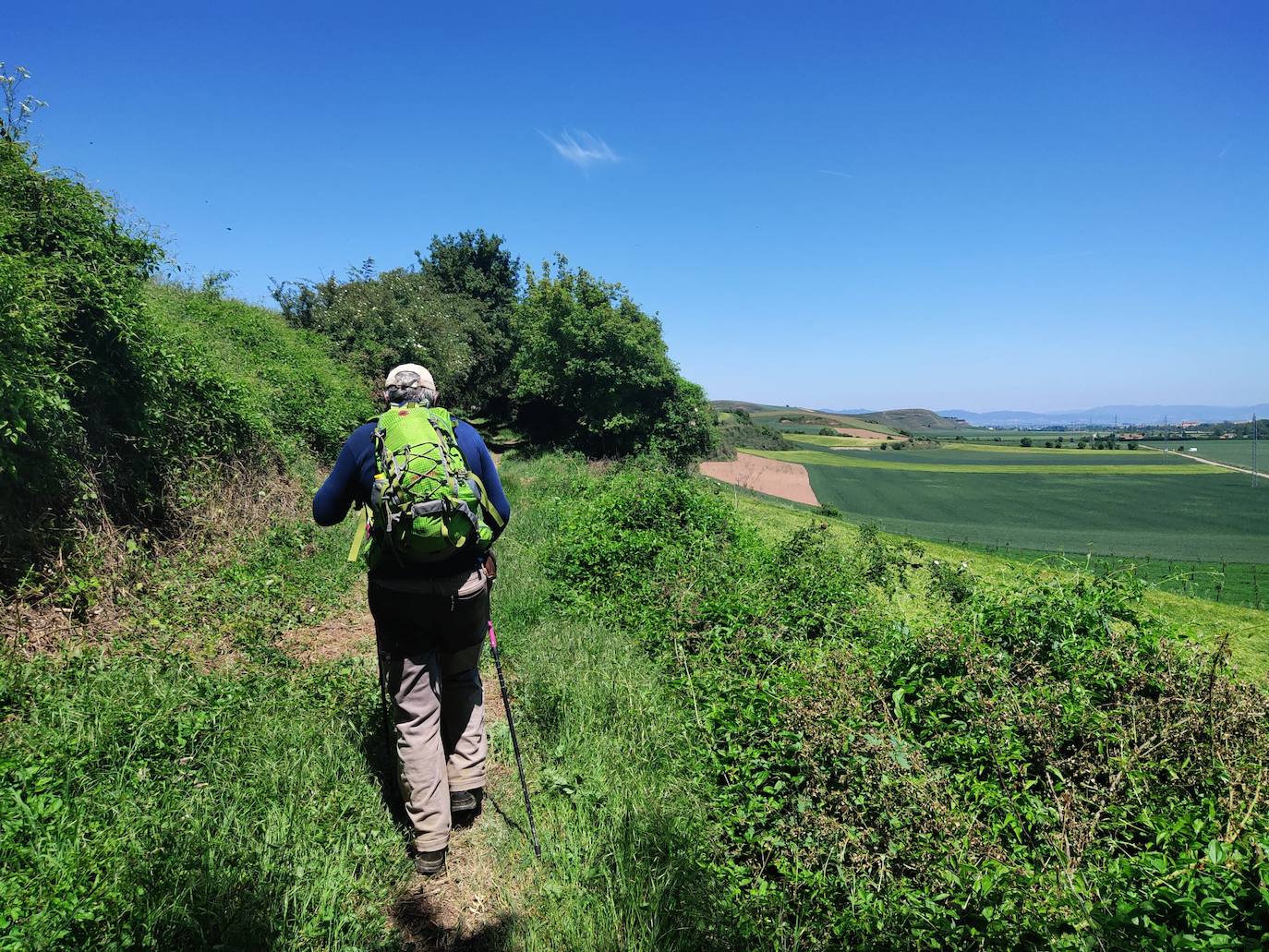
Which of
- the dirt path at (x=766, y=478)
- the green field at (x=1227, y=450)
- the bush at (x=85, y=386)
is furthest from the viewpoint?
the green field at (x=1227, y=450)

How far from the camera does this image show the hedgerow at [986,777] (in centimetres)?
224

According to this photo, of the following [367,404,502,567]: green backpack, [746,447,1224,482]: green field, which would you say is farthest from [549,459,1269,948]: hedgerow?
[746,447,1224,482]: green field

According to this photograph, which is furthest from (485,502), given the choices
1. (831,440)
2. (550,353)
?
(831,440)

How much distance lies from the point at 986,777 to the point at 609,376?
2054 cm

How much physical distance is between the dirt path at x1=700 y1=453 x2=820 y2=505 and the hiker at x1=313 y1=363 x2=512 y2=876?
20.6 meters

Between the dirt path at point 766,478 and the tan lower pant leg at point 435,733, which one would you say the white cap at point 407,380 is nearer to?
the tan lower pant leg at point 435,733

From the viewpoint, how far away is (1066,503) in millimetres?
31250

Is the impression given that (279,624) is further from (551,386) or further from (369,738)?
(551,386)

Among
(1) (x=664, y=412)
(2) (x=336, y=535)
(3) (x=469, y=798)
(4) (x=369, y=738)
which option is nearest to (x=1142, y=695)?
(3) (x=469, y=798)

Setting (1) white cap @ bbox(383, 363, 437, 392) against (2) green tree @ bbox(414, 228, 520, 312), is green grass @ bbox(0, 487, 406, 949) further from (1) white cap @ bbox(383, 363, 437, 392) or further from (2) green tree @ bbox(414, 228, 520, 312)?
(2) green tree @ bbox(414, 228, 520, 312)

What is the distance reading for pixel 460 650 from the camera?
3027mm

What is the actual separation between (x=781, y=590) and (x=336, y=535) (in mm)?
5726

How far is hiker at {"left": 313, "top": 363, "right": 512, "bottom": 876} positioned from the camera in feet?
8.57

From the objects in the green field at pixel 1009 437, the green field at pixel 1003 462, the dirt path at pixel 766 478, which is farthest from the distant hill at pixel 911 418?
the dirt path at pixel 766 478
